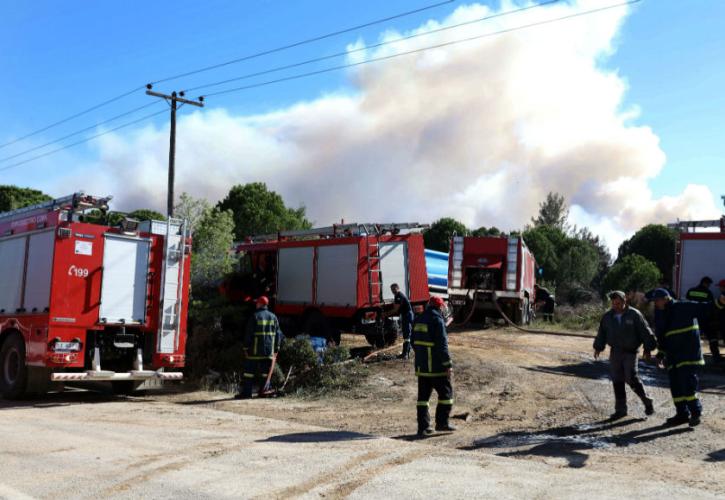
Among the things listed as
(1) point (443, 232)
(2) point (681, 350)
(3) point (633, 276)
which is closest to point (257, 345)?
(2) point (681, 350)

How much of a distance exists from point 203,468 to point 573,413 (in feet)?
18.2

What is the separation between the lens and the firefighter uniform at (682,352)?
868 centimetres

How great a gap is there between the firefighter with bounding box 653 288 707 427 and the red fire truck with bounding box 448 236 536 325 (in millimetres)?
12848

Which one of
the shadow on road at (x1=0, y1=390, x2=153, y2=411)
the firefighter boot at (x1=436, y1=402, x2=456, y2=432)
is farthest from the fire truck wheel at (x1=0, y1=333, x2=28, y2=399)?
the firefighter boot at (x1=436, y1=402, x2=456, y2=432)

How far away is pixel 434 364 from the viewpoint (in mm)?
8758

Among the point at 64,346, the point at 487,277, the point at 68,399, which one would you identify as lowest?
the point at 68,399

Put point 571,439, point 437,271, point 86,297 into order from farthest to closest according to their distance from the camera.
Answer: point 437,271 → point 86,297 → point 571,439

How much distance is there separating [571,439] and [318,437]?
292 cm

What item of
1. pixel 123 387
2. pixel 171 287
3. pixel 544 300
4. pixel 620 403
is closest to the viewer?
pixel 620 403

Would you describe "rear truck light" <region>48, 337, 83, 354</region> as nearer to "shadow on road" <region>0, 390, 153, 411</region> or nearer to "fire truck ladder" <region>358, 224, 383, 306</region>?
"shadow on road" <region>0, 390, 153, 411</region>

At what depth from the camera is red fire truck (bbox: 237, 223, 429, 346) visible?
51.8 ft

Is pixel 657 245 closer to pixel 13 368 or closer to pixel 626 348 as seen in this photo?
pixel 626 348

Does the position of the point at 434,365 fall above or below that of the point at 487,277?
below

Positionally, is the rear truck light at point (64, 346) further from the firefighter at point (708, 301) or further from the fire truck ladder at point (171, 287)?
the firefighter at point (708, 301)
